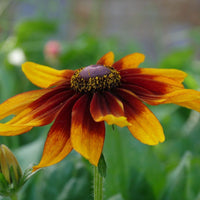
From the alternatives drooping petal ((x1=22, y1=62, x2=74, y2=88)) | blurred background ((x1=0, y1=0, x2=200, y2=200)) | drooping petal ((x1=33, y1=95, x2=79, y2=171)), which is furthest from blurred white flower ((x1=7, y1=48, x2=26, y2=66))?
drooping petal ((x1=33, y1=95, x2=79, y2=171))

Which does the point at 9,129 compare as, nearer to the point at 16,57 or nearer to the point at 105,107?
the point at 105,107

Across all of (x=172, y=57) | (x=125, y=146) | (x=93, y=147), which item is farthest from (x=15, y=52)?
(x=93, y=147)

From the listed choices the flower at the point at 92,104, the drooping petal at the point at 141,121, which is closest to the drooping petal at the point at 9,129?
the flower at the point at 92,104

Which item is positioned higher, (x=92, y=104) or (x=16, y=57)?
(x=16, y=57)

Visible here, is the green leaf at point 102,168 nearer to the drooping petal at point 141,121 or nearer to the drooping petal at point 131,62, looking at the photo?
the drooping petal at point 141,121

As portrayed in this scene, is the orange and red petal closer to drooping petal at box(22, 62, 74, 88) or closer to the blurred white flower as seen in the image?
drooping petal at box(22, 62, 74, 88)

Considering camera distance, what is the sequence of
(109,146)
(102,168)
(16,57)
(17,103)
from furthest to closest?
(16,57) → (109,146) → (17,103) → (102,168)

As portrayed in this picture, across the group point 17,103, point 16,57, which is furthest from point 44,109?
point 16,57
